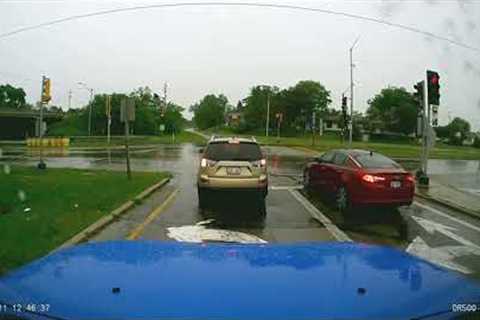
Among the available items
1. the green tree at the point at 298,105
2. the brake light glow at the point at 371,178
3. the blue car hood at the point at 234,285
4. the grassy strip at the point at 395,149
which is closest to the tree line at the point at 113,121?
the green tree at the point at 298,105

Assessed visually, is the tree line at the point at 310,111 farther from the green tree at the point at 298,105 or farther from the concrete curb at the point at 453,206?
the concrete curb at the point at 453,206

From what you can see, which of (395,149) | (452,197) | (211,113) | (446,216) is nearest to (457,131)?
(211,113)

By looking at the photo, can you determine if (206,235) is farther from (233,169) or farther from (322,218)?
(233,169)

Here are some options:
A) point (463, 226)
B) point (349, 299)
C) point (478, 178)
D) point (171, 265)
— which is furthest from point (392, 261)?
point (478, 178)

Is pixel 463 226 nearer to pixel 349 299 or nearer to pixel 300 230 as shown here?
pixel 300 230

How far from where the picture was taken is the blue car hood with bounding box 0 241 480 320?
331cm

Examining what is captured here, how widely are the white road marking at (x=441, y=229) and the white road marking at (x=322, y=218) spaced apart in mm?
2010

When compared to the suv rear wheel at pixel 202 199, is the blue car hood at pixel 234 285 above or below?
above

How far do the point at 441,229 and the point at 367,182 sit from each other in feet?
6.69

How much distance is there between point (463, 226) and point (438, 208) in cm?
311

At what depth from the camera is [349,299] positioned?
350 cm

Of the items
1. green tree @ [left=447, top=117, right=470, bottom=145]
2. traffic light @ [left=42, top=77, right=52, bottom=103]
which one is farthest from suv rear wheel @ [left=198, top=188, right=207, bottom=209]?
green tree @ [left=447, top=117, right=470, bottom=145]

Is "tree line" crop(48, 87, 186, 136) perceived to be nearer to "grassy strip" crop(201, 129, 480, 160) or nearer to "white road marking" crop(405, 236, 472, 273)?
"grassy strip" crop(201, 129, 480, 160)

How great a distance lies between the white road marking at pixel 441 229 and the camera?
1090cm
